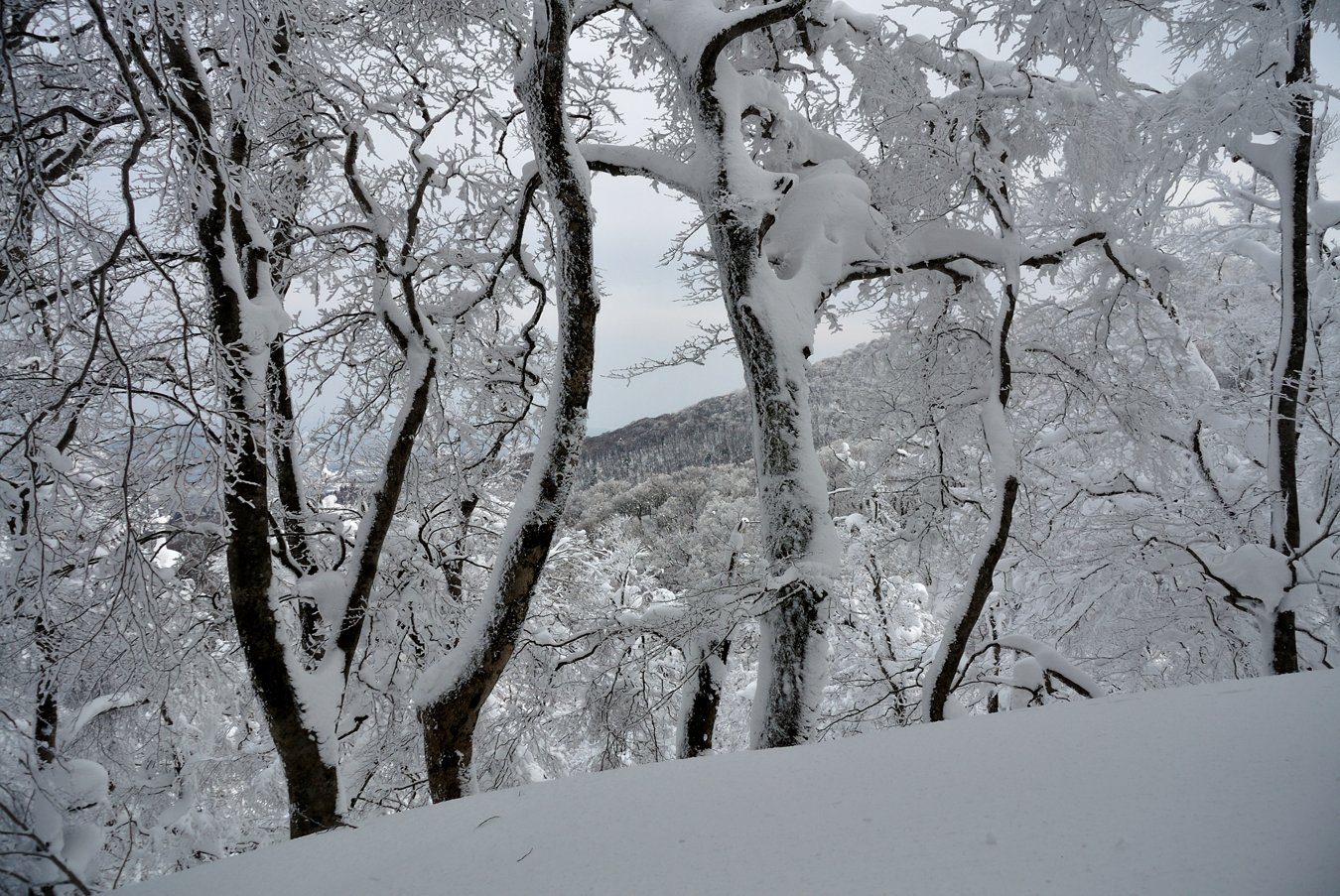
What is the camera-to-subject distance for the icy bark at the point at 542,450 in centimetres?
414

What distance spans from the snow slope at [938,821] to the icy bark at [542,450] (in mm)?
2234

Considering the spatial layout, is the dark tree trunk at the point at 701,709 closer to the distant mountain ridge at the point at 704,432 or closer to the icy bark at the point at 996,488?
the icy bark at the point at 996,488

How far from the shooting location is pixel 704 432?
1633 inches

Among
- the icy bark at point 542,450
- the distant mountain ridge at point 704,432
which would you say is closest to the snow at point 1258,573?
the distant mountain ridge at point 704,432

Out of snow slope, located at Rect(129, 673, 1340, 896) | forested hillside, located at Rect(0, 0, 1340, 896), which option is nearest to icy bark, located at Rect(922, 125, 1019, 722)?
forested hillside, located at Rect(0, 0, 1340, 896)

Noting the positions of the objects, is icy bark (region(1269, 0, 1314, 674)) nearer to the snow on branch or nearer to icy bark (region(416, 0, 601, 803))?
the snow on branch


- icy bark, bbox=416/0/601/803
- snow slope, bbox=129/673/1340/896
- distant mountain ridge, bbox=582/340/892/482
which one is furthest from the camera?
distant mountain ridge, bbox=582/340/892/482

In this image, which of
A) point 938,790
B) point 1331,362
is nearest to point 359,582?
point 938,790

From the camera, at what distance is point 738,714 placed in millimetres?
16594

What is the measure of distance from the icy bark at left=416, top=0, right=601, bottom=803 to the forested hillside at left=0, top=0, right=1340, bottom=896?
28 millimetres

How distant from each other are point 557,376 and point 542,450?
1.75 ft

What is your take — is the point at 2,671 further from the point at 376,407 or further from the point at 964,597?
the point at 964,597

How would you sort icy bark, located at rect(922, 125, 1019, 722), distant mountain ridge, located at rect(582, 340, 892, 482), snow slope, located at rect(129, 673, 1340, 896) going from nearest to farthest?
snow slope, located at rect(129, 673, 1340, 896)
icy bark, located at rect(922, 125, 1019, 722)
distant mountain ridge, located at rect(582, 340, 892, 482)

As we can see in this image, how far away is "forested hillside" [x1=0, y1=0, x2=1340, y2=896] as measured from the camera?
9.61ft
